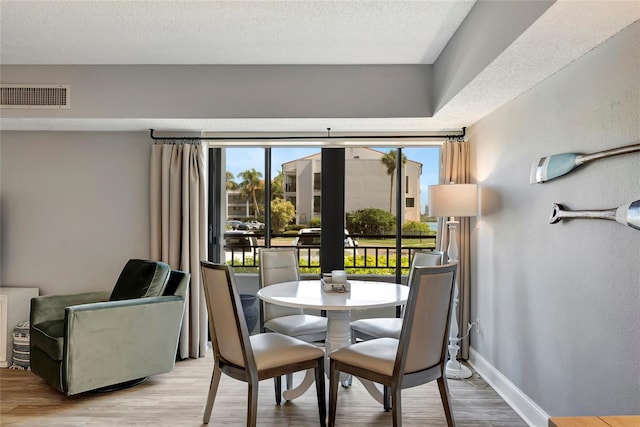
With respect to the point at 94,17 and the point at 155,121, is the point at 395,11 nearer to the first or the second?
the point at 94,17

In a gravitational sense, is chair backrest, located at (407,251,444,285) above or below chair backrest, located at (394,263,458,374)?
above

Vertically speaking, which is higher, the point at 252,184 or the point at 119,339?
the point at 252,184

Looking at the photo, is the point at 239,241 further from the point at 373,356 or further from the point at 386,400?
the point at 373,356

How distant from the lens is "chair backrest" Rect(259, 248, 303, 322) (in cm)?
360

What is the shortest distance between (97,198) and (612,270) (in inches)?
159

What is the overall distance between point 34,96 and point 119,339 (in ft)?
6.89

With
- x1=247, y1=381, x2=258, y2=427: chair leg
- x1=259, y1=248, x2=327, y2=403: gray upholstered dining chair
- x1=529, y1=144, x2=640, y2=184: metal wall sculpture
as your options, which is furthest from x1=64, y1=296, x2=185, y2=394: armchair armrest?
x1=529, y1=144, x2=640, y2=184: metal wall sculpture

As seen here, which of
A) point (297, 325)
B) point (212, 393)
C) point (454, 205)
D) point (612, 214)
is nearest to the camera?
point (612, 214)

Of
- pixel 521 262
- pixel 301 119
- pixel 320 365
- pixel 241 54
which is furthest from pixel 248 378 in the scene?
pixel 241 54

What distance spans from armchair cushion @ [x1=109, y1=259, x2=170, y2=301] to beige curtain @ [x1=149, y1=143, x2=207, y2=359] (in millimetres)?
402

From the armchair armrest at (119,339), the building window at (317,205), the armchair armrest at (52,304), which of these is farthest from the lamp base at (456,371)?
the armchair armrest at (52,304)

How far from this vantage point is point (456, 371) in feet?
11.4

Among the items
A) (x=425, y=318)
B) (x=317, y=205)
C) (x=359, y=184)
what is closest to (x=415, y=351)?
(x=425, y=318)

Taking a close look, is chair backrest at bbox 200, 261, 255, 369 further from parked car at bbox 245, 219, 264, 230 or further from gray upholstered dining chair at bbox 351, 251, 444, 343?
parked car at bbox 245, 219, 264, 230
